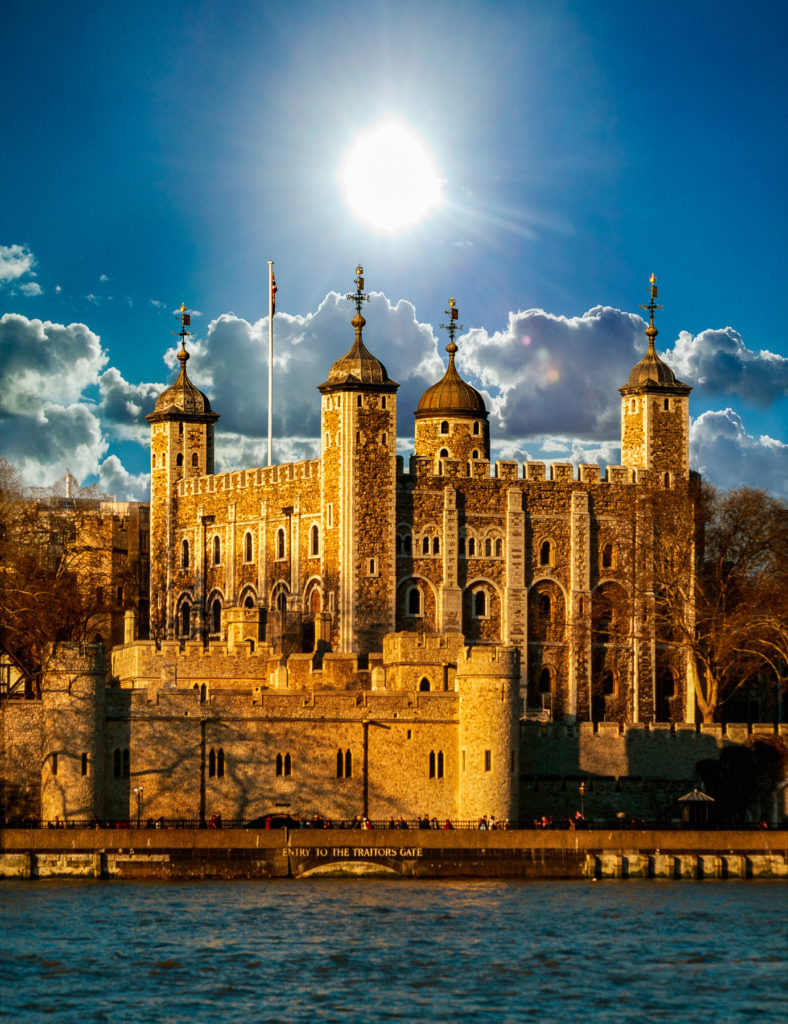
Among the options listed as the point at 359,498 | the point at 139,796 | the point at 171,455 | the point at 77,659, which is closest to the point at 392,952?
the point at 139,796

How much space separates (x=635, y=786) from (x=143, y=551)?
45.9 meters

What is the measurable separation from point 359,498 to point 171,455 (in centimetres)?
1719

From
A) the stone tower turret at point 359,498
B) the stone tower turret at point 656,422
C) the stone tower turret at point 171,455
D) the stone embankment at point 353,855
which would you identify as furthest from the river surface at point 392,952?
the stone tower turret at point 171,455

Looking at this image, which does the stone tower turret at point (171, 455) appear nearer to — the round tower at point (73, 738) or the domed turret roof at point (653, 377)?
the domed turret roof at point (653, 377)

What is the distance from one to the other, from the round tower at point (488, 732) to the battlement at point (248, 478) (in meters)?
31.3

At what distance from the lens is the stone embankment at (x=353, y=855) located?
216ft

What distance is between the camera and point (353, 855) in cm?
6656

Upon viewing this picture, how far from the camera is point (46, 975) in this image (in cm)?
5422

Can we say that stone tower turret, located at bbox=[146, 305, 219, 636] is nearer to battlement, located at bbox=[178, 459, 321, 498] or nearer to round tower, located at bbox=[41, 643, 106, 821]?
battlement, located at bbox=[178, 459, 321, 498]

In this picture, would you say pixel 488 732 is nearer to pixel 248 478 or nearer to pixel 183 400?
pixel 248 478

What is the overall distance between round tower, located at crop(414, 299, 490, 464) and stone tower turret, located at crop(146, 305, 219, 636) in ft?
32.1

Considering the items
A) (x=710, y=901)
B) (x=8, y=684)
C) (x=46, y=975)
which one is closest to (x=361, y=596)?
(x=8, y=684)

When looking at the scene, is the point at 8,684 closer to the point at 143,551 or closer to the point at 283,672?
the point at 283,672

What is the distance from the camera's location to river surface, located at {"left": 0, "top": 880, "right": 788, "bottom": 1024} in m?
51.7
